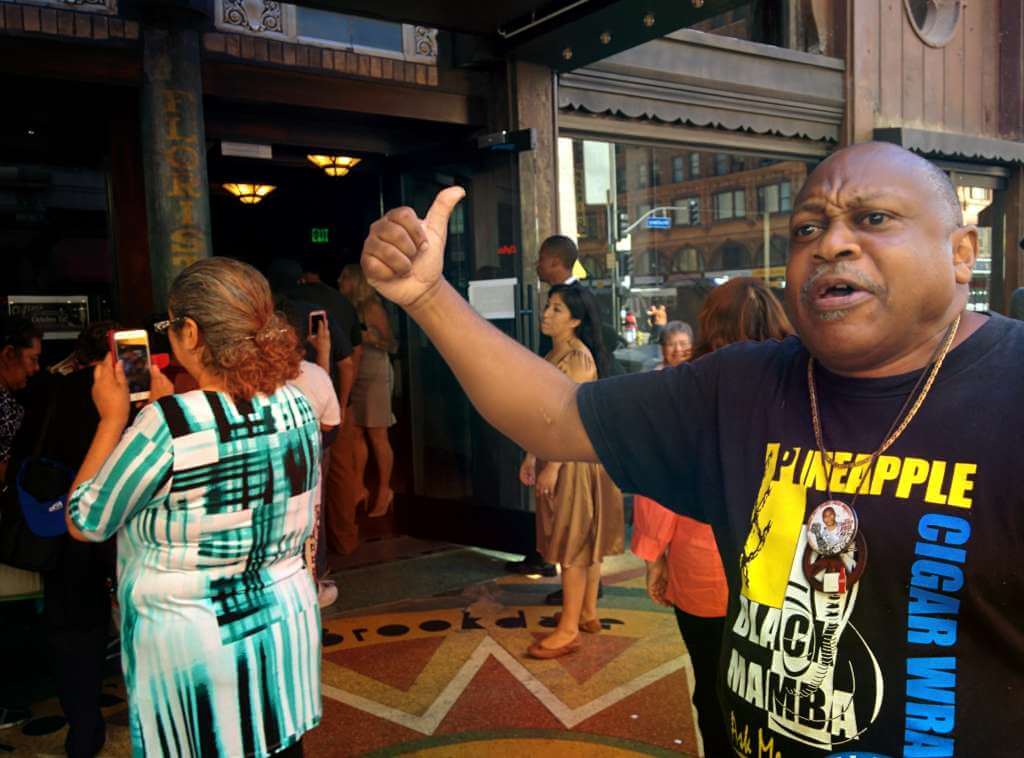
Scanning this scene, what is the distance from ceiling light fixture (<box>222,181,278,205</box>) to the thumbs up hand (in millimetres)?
7641

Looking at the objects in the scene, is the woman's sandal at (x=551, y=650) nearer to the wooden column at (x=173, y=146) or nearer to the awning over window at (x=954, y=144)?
the wooden column at (x=173, y=146)

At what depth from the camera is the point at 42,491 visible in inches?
124

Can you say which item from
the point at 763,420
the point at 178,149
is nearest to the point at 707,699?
the point at 763,420

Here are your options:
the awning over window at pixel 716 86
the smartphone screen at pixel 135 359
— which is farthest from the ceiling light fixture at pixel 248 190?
the smartphone screen at pixel 135 359

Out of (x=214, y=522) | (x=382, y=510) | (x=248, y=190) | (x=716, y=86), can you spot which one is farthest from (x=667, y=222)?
(x=214, y=522)

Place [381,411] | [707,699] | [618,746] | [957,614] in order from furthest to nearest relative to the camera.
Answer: [381,411] → [618,746] → [707,699] → [957,614]

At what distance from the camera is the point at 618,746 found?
11.2ft

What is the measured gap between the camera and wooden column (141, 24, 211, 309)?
3.94m

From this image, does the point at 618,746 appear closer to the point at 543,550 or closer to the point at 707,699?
the point at 707,699

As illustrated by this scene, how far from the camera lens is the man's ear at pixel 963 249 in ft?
4.35

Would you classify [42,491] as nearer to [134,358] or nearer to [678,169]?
[134,358]

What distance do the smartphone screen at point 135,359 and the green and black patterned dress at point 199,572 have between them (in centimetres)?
42

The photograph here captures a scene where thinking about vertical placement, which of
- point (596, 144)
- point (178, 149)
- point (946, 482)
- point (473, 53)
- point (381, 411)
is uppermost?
point (473, 53)

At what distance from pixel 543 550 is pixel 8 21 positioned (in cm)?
392
